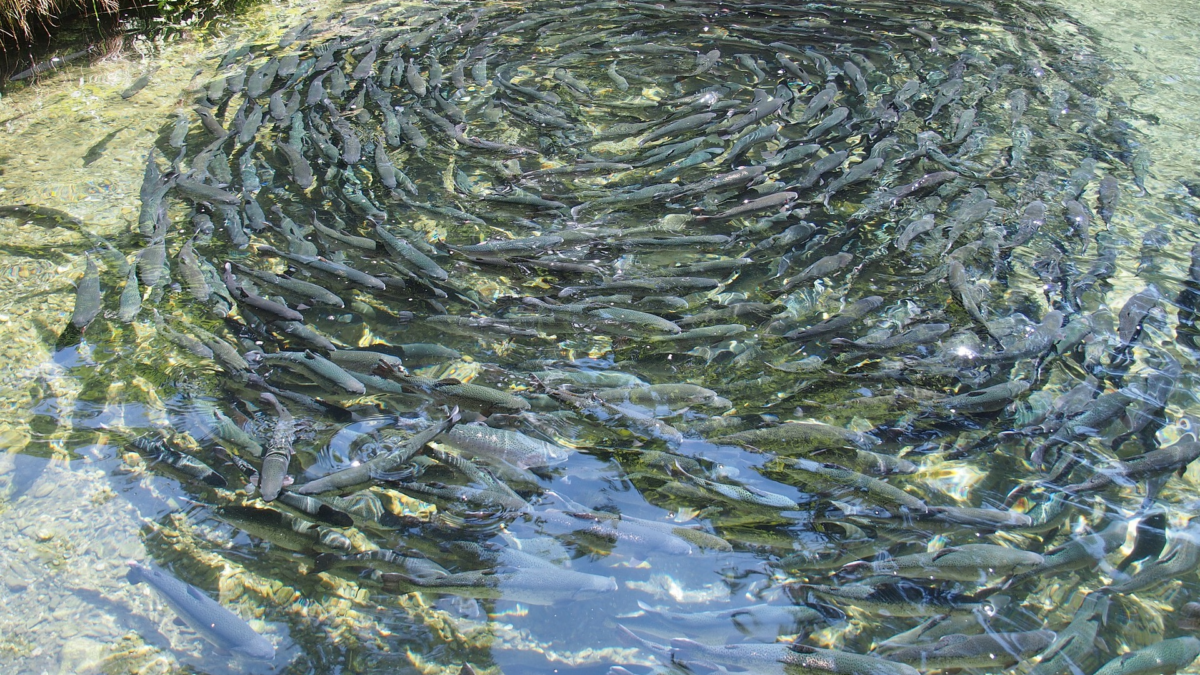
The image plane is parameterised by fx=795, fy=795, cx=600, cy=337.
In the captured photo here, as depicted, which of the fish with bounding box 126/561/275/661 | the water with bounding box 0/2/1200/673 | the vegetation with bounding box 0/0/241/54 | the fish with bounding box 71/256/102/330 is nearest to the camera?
the fish with bounding box 126/561/275/661

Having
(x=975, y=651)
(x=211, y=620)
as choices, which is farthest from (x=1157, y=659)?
(x=211, y=620)

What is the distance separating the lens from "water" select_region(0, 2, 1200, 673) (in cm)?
255

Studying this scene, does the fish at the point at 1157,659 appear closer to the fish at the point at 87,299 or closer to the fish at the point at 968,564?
the fish at the point at 968,564

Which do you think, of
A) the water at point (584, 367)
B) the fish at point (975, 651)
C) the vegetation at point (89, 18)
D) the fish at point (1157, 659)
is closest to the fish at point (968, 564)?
the water at point (584, 367)

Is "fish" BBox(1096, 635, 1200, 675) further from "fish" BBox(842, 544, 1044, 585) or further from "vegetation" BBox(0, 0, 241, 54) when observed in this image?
"vegetation" BBox(0, 0, 241, 54)

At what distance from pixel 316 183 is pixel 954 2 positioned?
19.4ft

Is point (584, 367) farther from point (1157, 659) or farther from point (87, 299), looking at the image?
point (87, 299)

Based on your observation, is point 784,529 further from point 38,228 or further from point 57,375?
point 38,228

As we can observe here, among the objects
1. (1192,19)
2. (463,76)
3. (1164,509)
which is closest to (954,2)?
(1192,19)

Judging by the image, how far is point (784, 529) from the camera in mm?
2678

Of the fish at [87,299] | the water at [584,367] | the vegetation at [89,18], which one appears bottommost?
the water at [584,367]

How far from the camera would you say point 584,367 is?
349 centimetres

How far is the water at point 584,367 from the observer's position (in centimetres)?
255

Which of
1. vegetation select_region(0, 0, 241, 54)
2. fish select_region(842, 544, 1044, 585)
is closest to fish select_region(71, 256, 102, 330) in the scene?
fish select_region(842, 544, 1044, 585)
